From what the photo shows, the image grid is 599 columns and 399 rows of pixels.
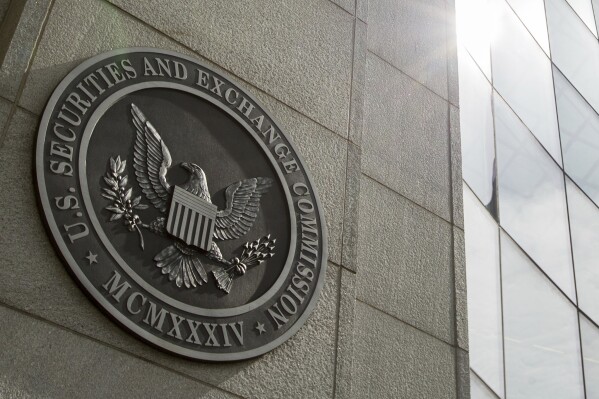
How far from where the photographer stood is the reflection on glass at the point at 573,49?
14961 millimetres

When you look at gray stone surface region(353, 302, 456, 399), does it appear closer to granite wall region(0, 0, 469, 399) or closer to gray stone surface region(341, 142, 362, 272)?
granite wall region(0, 0, 469, 399)

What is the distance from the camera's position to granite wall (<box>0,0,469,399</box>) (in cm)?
514

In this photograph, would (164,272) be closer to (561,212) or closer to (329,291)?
(329,291)

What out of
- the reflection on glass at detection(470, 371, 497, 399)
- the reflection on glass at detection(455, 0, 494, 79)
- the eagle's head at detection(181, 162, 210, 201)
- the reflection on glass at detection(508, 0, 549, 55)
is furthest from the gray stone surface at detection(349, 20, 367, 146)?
the reflection on glass at detection(508, 0, 549, 55)

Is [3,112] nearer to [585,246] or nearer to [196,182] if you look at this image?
[196,182]

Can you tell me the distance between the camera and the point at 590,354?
38.1 feet

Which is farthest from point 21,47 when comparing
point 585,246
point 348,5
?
point 585,246

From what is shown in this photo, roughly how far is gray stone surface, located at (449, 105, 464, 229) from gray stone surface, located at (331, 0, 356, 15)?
166cm

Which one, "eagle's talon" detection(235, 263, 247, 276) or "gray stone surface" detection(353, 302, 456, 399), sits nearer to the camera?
"eagle's talon" detection(235, 263, 247, 276)

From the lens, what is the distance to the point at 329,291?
6.61m

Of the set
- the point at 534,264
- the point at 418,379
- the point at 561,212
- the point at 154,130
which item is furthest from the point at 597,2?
the point at 154,130

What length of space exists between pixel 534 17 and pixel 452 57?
5.15m

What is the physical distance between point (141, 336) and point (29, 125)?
153cm

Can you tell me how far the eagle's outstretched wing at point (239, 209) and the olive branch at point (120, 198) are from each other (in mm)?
615
